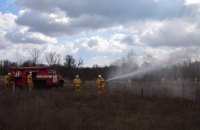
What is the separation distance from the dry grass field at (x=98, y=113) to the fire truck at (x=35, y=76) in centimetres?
795

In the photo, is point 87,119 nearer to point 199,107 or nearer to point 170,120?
point 170,120

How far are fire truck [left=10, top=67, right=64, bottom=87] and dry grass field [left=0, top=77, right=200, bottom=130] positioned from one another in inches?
313

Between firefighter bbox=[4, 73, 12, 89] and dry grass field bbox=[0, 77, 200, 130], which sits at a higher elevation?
firefighter bbox=[4, 73, 12, 89]

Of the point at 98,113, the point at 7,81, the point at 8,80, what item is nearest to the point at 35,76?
the point at 8,80

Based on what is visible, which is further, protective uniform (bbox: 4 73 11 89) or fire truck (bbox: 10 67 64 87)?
fire truck (bbox: 10 67 64 87)

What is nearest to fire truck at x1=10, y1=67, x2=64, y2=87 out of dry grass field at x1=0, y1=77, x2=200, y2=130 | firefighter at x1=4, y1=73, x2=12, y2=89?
firefighter at x1=4, y1=73, x2=12, y2=89

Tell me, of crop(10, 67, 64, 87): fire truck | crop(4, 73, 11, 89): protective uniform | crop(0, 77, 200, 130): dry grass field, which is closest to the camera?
crop(0, 77, 200, 130): dry grass field

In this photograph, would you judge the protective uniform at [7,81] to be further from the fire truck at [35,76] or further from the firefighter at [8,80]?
the fire truck at [35,76]

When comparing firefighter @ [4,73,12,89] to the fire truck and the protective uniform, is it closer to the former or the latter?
the protective uniform

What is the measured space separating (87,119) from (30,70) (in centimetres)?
1576

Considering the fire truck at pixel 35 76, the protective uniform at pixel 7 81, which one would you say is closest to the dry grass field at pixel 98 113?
the fire truck at pixel 35 76

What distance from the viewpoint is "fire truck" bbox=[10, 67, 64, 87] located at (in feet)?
99.0

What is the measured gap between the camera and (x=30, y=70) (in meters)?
30.5

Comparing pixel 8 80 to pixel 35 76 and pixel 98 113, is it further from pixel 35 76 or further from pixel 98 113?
pixel 98 113
